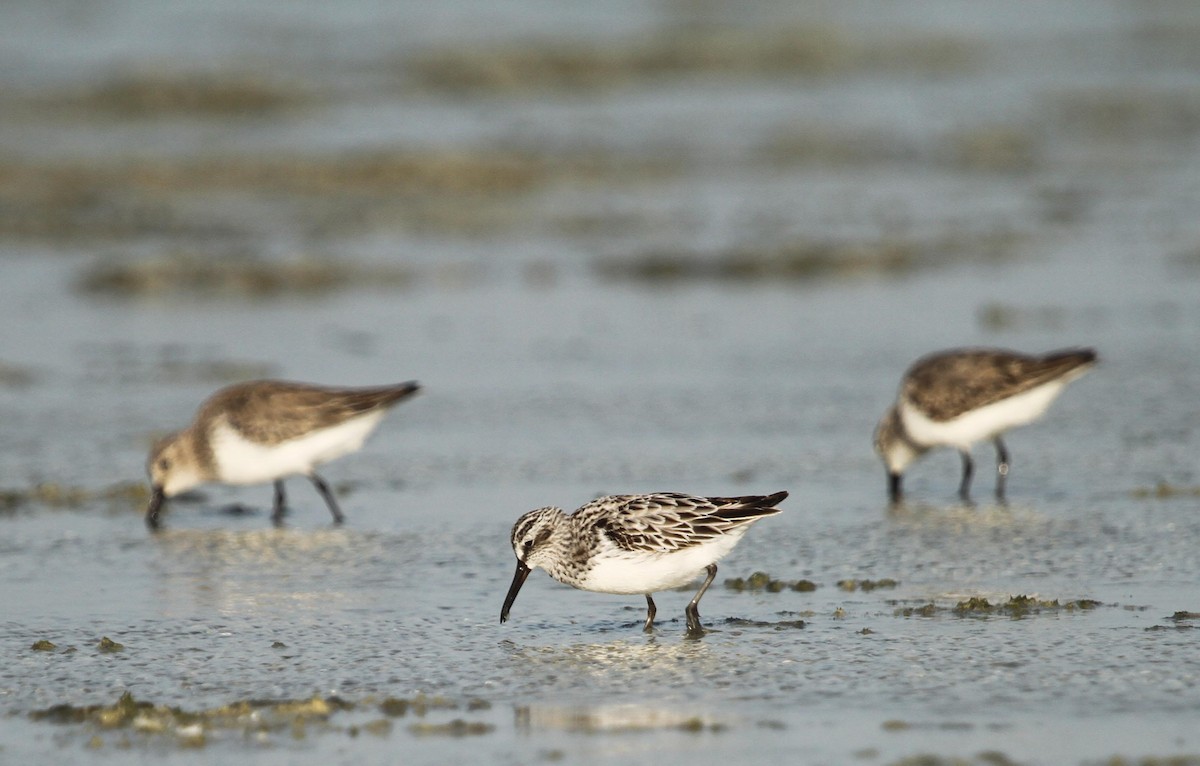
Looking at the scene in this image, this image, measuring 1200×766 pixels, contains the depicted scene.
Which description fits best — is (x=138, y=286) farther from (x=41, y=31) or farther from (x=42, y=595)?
(x=41, y=31)

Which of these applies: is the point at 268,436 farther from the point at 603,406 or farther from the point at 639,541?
the point at 639,541

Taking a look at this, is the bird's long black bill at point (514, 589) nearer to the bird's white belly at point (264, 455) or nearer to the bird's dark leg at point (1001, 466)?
the bird's white belly at point (264, 455)

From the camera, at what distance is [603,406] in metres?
12.7

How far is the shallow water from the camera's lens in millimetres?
6512

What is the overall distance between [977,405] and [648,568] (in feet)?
13.2

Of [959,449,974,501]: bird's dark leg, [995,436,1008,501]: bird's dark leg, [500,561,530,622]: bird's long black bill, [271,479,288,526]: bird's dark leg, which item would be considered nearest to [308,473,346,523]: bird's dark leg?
[271,479,288,526]: bird's dark leg

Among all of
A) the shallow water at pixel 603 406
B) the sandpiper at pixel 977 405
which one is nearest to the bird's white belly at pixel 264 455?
the shallow water at pixel 603 406

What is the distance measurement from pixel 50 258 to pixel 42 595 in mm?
11436

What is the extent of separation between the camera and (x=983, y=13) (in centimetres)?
4456

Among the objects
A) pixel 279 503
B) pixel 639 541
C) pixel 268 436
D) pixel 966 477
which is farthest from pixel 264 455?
pixel 966 477

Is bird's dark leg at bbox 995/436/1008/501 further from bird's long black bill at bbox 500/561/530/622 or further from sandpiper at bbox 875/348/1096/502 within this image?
bird's long black bill at bbox 500/561/530/622

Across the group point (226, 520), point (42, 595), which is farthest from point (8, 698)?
point (226, 520)

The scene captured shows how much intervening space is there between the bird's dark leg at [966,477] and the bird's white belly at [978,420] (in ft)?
0.31

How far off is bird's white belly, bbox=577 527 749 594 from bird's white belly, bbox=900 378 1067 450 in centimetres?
354
